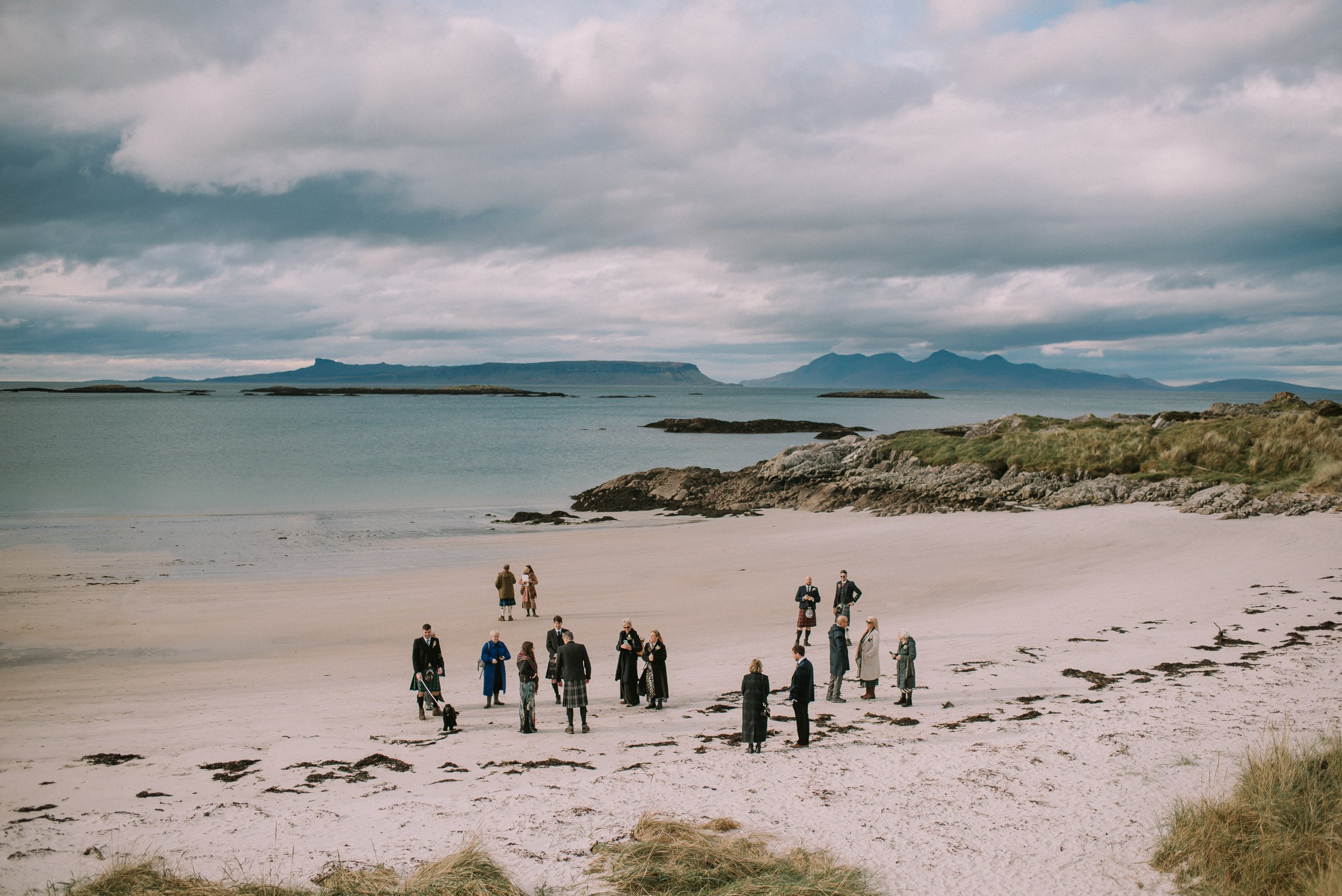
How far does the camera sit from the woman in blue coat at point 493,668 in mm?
12391

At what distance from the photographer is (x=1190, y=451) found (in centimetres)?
3325

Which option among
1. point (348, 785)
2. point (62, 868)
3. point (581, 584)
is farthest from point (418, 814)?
point (581, 584)

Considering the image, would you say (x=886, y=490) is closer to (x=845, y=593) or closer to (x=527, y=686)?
(x=845, y=593)

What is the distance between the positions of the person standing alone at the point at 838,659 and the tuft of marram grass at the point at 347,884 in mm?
6762

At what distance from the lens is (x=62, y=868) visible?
733cm

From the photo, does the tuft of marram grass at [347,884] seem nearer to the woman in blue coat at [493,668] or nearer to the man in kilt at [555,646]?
the man in kilt at [555,646]

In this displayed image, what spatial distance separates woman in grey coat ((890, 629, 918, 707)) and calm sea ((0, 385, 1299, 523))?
29274 millimetres

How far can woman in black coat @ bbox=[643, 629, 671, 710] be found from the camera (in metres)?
12.1

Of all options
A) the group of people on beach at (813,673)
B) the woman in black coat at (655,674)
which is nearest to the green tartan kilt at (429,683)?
the woman in black coat at (655,674)

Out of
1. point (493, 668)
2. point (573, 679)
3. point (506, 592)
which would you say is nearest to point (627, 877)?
point (573, 679)

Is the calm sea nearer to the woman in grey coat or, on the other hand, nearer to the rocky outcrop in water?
the rocky outcrop in water

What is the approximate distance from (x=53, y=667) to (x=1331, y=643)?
2249 cm

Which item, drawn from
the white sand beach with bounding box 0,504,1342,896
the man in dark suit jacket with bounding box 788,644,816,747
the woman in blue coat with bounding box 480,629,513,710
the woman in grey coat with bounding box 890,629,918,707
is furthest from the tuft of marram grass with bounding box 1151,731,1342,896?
the woman in blue coat with bounding box 480,629,513,710

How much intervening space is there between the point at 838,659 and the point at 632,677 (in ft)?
10.5
